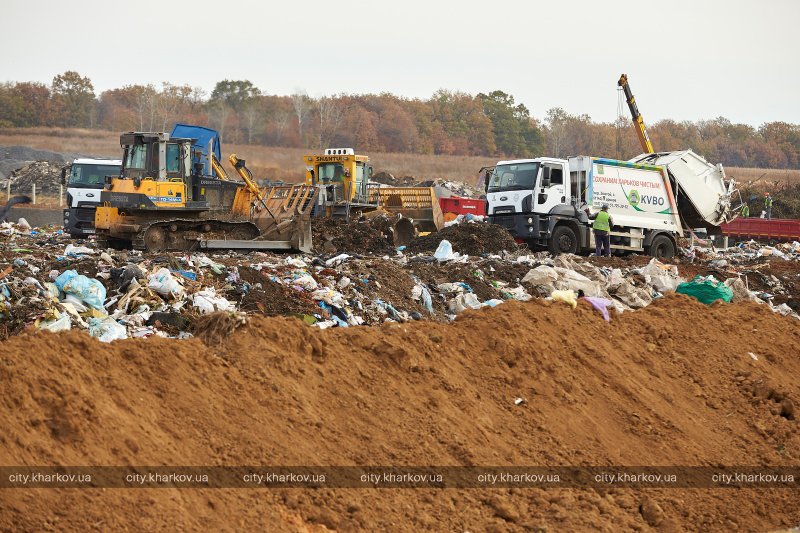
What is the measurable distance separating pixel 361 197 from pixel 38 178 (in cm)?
1790

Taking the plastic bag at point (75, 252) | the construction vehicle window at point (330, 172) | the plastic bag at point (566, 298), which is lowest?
the plastic bag at point (75, 252)

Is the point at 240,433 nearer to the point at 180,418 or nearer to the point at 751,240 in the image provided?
the point at 180,418

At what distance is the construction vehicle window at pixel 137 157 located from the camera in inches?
634

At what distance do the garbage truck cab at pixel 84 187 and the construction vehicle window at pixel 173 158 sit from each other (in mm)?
→ 4545

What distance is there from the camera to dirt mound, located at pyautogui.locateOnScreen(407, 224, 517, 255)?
56.7 ft

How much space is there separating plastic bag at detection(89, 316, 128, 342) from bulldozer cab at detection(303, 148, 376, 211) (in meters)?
13.0

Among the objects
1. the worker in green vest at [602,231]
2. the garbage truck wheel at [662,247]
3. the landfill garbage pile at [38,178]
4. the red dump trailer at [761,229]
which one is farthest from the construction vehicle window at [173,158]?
the red dump trailer at [761,229]

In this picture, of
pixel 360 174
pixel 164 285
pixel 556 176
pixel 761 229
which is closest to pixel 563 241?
pixel 556 176

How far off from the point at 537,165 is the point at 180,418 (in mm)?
14016

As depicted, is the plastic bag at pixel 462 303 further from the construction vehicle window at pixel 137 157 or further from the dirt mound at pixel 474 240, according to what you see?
the construction vehicle window at pixel 137 157

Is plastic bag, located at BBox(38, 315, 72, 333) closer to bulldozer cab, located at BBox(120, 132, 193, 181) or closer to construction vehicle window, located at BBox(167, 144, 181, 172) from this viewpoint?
bulldozer cab, located at BBox(120, 132, 193, 181)

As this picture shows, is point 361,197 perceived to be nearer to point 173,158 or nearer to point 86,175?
point 86,175

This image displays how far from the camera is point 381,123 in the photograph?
4719cm

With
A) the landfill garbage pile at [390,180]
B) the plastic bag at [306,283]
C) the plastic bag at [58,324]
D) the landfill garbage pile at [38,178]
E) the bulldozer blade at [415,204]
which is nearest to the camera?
the plastic bag at [58,324]
